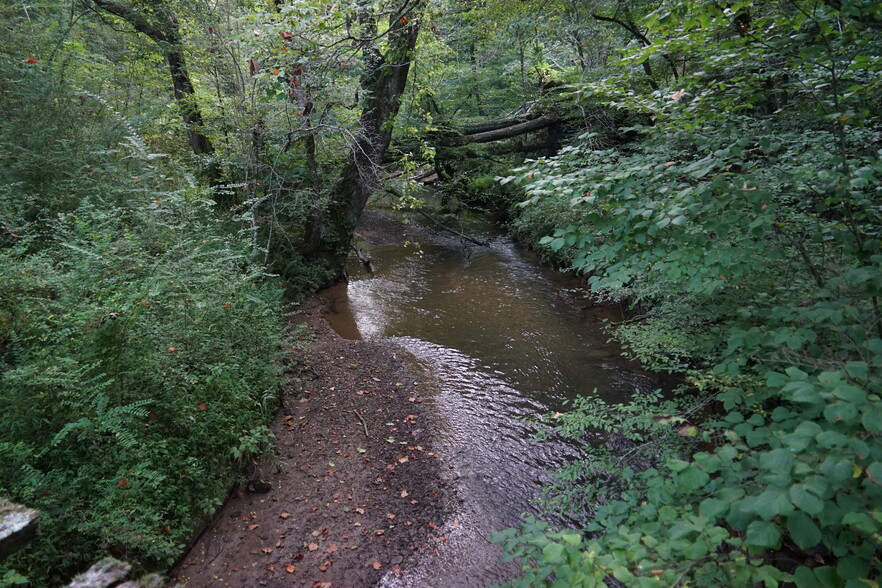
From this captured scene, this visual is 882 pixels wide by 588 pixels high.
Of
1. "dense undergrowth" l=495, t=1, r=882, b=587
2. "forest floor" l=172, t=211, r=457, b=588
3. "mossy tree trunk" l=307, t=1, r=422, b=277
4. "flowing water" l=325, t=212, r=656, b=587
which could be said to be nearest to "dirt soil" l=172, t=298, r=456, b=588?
"forest floor" l=172, t=211, r=457, b=588

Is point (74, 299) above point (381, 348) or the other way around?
above

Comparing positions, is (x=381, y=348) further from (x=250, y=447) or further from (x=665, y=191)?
(x=665, y=191)

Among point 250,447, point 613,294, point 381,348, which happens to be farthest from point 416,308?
point 250,447

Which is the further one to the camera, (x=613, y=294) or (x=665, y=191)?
(x=613, y=294)

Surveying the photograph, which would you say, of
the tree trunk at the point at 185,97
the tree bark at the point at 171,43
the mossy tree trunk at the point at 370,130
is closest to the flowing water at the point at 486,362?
the mossy tree trunk at the point at 370,130

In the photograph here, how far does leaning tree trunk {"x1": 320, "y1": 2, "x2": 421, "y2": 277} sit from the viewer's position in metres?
7.02

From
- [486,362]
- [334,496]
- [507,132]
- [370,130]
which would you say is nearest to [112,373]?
[334,496]

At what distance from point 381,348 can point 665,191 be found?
5.16m

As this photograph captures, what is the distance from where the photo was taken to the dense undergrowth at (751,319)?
4.89 feet

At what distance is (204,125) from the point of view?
7801 millimetres

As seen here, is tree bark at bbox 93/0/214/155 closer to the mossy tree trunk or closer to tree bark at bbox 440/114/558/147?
the mossy tree trunk

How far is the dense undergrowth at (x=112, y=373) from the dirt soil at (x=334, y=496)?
1.04 ft

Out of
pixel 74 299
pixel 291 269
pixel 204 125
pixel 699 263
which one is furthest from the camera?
pixel 291 269

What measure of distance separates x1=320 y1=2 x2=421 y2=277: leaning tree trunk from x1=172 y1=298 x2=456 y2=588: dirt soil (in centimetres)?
374
